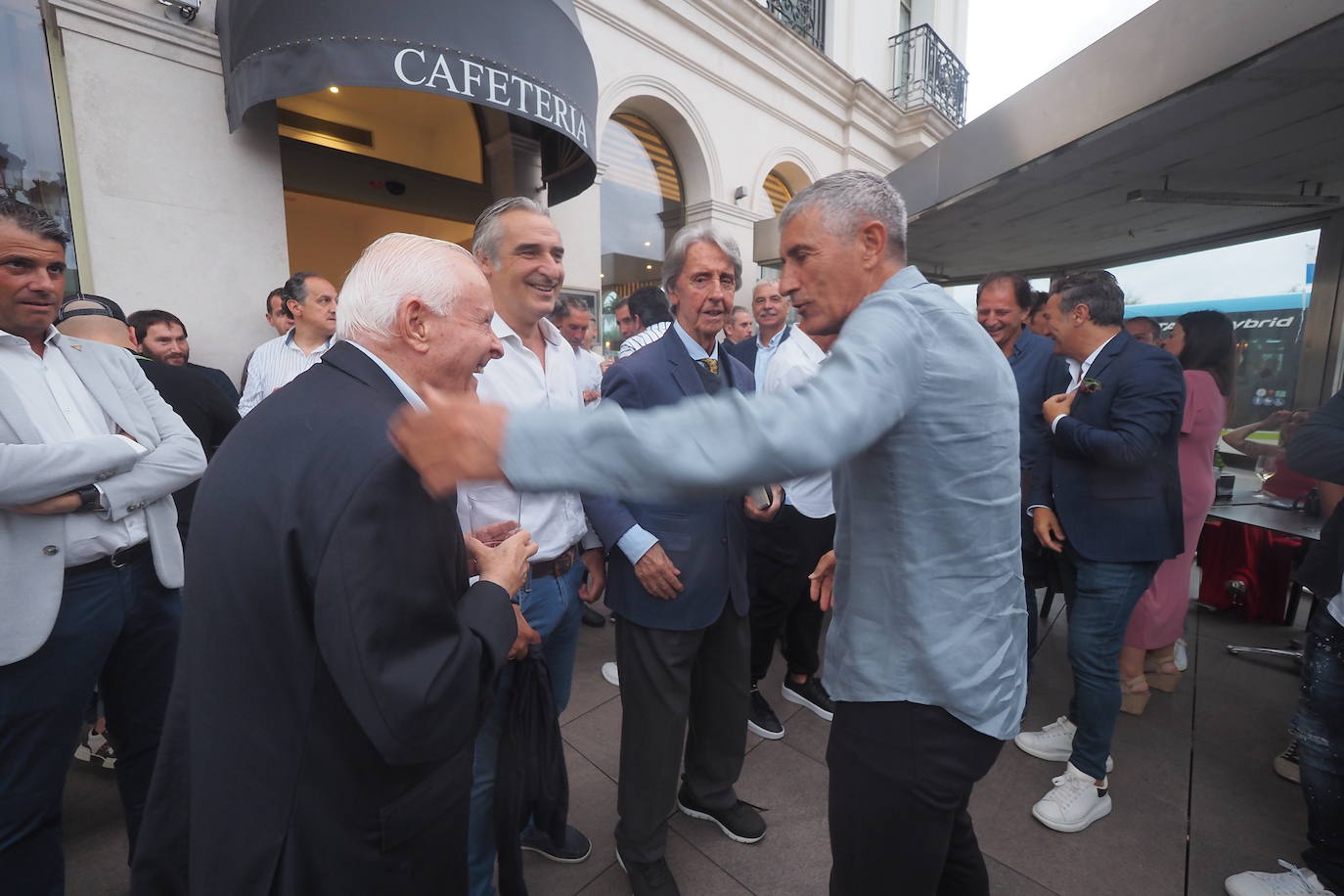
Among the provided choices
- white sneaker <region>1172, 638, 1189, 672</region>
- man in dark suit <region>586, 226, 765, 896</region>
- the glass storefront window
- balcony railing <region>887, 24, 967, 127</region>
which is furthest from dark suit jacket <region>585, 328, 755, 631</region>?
balcony railing <region>887, 24, 967, 127</region>

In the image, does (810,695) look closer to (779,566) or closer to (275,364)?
(779,566)

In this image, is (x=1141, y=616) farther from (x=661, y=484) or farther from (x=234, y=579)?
(x=234, y=579)

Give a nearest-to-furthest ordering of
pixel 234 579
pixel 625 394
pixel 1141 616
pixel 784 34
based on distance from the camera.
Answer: pixel 234 579
pixel 625 394
pixel 1141 616
pixel 784 34

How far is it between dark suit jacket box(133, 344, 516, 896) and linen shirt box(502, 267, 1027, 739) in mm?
330

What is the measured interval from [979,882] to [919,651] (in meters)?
0.88

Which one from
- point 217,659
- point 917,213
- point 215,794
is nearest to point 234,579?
point 217,659

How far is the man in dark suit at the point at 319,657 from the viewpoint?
3.17ft

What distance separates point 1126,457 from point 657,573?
1.92m

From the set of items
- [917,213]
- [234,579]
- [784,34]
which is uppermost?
[784,34]

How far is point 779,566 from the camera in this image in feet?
10.2

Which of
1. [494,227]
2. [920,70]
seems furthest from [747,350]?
[920,70]

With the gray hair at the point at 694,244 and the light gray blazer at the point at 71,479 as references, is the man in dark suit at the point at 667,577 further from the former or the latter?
the light gray blazer at the point at 71,479

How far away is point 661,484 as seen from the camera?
2.85ft

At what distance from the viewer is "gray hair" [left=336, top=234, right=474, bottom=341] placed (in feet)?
3.90
